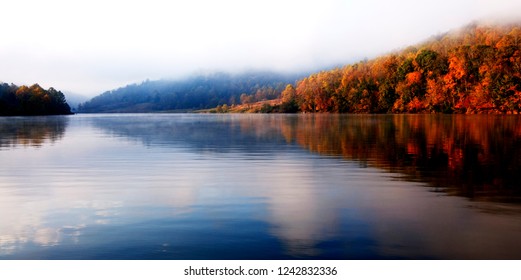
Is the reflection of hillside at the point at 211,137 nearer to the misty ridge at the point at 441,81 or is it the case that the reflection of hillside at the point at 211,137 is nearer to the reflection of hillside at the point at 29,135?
the reflection of hillside at the point at 29,135

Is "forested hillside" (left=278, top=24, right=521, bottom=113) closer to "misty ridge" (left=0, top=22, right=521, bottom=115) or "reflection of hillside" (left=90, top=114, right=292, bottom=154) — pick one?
"misty ridge" (left=0, top=22, right=521, bottom=115)

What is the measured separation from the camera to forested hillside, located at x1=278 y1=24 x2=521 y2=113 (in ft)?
404

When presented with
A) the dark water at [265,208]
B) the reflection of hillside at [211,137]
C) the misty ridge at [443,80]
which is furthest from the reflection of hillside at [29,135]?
the misty ridge at [443,80]

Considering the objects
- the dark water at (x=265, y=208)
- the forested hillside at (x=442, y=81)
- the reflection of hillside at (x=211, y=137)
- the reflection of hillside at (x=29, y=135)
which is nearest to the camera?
the dark water at (x=265, y=208)

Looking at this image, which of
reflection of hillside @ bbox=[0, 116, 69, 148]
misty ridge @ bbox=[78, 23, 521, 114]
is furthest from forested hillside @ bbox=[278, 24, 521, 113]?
reflection of hillside @ bbox=[0, 116, 69, 148]

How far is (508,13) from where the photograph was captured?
177750mm

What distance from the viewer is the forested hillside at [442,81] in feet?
404

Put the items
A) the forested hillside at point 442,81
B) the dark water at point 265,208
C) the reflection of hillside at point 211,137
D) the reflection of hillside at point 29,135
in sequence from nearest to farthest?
1. the dark water at point 265,208
2. the reflection of hillside at point 211,137
3. the reflection of hillside at point 29,135
4. the forested hillside at point 442,81

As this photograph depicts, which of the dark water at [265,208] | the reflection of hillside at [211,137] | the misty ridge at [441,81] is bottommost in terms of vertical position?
the dark water at [265,208]

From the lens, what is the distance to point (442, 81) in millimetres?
139750

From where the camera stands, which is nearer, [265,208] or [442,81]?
[265,208]

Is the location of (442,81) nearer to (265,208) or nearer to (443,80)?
(443,80)

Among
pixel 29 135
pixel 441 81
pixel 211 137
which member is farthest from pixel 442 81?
pixel 29 135

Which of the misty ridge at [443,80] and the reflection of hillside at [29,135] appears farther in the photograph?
the misty ridge at [443,80]
